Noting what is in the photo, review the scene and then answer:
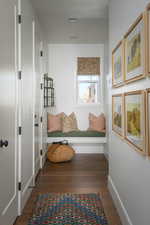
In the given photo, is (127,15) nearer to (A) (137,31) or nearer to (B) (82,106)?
(A) (137,31)

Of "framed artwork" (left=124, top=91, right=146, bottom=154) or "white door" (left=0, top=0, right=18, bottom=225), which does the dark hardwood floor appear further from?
"framed artwork" (left=124, top=91, right=146, bottom=154)

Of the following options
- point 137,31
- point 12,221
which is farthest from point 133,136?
point 12,221

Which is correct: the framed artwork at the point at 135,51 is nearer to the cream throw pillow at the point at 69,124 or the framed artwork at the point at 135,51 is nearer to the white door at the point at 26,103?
the white door at the point at 26,103

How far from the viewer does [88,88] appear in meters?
5.68

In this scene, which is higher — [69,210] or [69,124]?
[69,124]

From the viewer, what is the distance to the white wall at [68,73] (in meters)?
5.56

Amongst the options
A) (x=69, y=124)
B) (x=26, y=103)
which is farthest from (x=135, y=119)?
(x=69, y=124)

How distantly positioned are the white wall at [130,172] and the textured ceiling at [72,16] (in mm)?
830

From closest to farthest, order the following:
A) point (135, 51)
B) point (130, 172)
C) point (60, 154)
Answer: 1. point (135, 51)
2. point (130, 172)
3. point (60, 154)

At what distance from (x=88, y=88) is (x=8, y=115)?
149 inches

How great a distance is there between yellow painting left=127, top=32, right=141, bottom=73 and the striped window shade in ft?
12.0

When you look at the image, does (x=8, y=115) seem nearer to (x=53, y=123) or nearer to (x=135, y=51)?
(x=135, y=51)

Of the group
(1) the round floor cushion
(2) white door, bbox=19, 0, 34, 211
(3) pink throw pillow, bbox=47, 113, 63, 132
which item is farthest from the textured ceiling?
(1) the round floor cushion

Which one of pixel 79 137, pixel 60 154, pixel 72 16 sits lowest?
pixel 60 154
